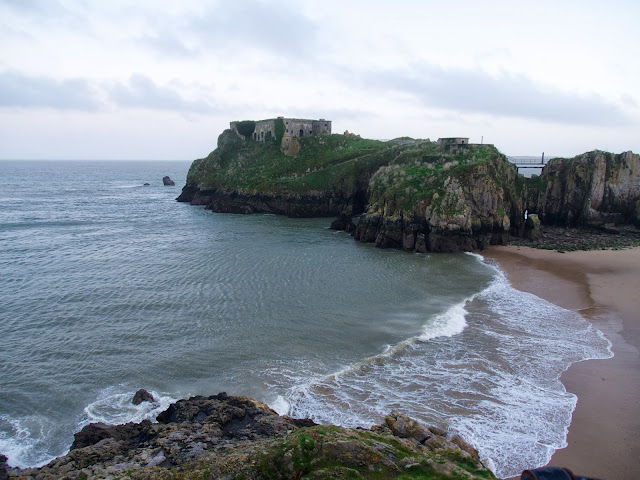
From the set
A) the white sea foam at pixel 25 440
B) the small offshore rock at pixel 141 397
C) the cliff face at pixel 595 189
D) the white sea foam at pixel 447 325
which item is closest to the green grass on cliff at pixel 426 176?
the cliff face at pixel 595 189

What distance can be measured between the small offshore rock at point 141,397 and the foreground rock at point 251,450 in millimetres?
2094

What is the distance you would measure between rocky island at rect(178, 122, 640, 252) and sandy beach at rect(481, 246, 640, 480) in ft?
15.9

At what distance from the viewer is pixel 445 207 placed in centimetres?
4356

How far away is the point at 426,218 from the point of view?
1730 inches

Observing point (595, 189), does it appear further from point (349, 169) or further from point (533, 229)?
point (349, 169)

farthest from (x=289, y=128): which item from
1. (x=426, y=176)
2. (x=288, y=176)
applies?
(x=426, y=176)

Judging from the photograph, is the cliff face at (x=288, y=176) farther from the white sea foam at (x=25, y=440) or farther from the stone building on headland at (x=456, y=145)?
the white sea foam at (x=25, y=440)

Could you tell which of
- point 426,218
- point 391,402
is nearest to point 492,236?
point 426,218

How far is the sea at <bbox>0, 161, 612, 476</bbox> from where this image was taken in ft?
53.4

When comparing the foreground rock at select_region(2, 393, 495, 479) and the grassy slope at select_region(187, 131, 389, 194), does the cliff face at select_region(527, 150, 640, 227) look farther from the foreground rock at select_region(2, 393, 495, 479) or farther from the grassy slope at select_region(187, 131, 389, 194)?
the foreground rock at select_region(2, 393, 495, 479)

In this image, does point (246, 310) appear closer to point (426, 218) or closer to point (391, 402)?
point (391, 402)

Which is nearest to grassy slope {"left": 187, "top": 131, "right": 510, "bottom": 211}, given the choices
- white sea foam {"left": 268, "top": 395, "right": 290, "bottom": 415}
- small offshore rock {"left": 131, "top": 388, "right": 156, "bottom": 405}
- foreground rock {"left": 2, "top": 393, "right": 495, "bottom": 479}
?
white sea foam {"left": 268, "top": 395, "right": 290, "bottom": 415}

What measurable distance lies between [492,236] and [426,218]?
24.0 feet

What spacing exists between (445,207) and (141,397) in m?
34.1
